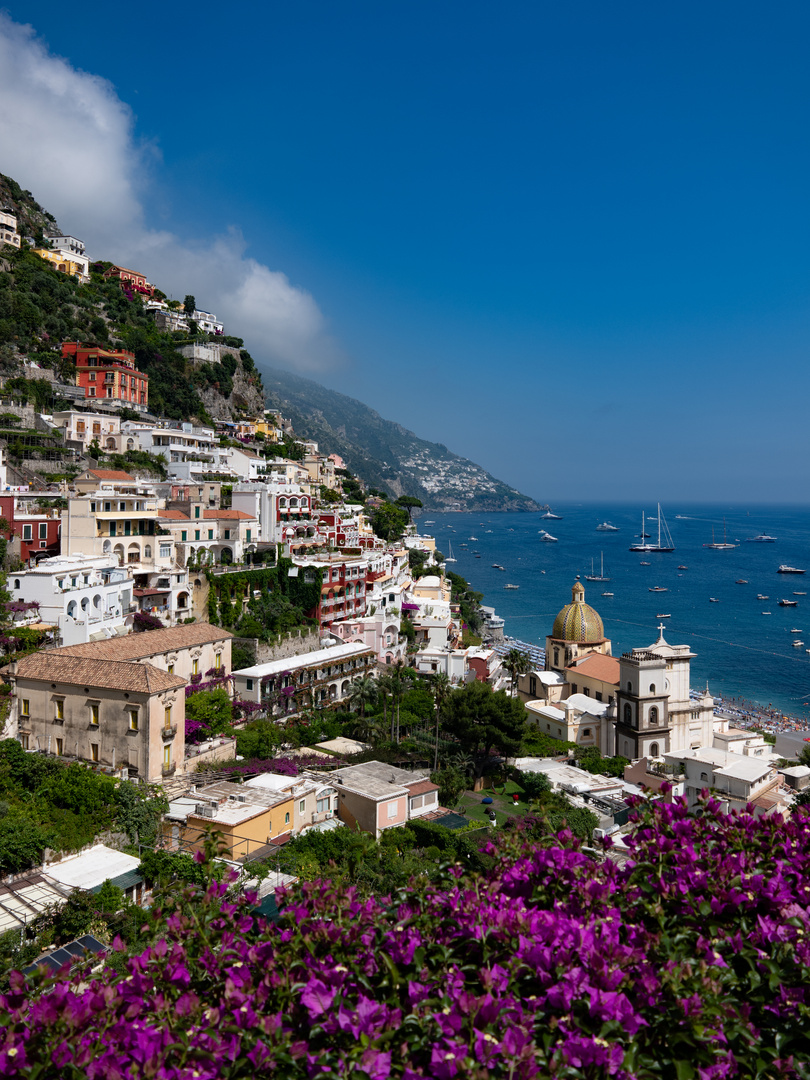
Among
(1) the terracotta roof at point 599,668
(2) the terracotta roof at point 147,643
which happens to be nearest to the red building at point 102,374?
(2) the terracotta roof at point 147,643

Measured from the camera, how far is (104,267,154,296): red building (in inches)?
3287

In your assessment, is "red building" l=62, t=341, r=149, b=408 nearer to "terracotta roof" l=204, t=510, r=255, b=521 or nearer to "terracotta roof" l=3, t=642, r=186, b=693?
"terracotta roof" l=204, t=510, r=255, b=521

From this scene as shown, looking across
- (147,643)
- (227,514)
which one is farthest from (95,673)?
(227,514)

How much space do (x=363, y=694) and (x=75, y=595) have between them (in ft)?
41.5

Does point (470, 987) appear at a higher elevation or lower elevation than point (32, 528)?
lower

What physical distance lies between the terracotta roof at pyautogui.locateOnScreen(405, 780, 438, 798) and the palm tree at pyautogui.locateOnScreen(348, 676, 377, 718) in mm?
7710

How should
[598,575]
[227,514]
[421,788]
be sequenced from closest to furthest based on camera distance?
[421,788] < [227,514] < [598,575]

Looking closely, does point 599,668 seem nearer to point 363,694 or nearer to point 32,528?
point 363,694

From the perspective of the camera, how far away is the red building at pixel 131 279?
8350 cm

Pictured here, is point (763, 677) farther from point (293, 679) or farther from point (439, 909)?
point (439, 909)

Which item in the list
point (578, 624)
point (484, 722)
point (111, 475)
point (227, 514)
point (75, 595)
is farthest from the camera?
point (578, 624)

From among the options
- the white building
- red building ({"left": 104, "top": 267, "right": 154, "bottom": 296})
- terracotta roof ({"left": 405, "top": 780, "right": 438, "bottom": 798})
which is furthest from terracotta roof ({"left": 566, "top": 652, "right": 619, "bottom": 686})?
red building ({"left": 104, "top": 267, "right": 154, "bottom": 296})

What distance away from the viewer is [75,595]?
2856cm

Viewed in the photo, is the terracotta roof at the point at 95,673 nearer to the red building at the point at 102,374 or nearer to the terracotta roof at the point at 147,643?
the terracotta roof at the point at 147,643
